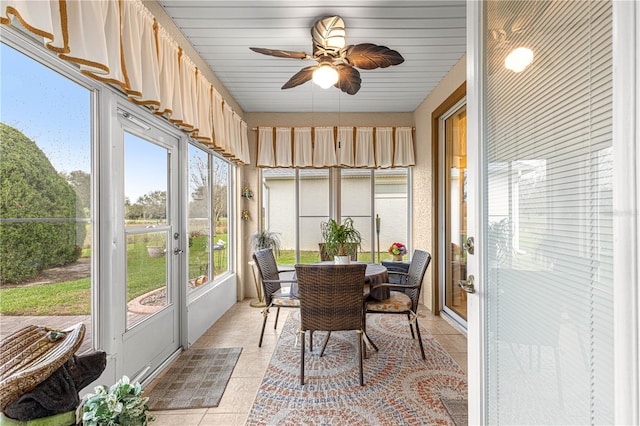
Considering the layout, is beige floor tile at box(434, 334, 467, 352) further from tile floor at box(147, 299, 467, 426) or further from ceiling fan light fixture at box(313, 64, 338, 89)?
ceiling fan light fixture at box(313, 64, 338, 89)

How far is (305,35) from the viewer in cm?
259

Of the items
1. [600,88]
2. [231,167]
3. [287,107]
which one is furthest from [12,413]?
[287,107]

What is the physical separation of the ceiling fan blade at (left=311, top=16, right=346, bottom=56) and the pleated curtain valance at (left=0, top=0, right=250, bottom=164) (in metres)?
1.06

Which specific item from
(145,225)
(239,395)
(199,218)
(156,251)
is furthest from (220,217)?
(239,395)

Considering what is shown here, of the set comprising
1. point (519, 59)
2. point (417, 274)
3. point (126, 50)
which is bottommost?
point (417, 274)

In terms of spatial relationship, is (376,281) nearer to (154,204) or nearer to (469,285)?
(469,285)

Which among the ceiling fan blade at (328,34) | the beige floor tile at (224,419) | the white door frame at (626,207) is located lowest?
the beige floor tile at (224,419)

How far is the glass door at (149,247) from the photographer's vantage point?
2.12m

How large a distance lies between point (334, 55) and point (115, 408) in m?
2.46

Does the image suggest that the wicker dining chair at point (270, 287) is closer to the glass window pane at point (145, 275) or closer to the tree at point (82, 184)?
the glass window pane at point (145, 275)

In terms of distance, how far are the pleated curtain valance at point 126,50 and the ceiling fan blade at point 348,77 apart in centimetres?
122

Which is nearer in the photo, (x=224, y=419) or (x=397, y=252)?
(x=224, y=419)

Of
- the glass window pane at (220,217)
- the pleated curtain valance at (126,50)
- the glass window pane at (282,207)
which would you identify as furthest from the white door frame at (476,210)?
the glass window pane at (282,207)

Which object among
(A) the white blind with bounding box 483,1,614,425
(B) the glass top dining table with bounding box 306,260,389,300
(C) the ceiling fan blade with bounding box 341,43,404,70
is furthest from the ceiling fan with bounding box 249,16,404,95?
(B) the glass top dining table with bounding box 306,260,389,300
